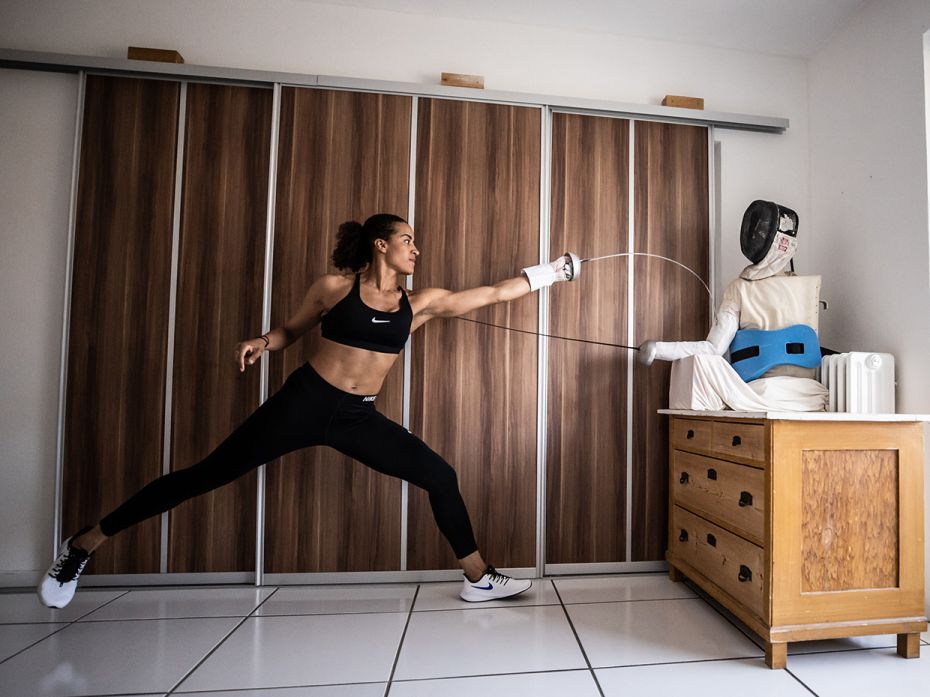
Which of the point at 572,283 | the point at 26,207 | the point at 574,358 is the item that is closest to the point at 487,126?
the point at 572,283

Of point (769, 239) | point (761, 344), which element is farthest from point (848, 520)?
point (769, 239)

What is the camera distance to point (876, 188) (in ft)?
8.01

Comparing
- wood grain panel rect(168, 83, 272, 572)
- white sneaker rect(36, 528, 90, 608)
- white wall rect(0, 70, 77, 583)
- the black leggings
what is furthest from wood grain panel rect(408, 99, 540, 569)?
white wall rect(0, 70, 77, 583)

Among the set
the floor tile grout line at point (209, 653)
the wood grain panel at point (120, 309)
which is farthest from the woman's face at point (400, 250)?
the floor tile grout line at point (209, 653)

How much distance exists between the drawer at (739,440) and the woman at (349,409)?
105cm

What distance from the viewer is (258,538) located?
8.00 feet

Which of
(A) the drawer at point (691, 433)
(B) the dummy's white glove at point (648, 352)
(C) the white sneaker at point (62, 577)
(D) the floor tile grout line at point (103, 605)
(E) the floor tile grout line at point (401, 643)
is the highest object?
(B) the dummy's white glove at point (648, 352)

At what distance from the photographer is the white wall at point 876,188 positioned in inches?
86.6

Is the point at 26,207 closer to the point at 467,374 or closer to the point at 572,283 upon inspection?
the point at 467,374

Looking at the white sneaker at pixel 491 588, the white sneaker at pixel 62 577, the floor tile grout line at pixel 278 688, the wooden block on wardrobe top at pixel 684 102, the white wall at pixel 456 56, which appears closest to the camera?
the floor tile grout line at pixel 278 688

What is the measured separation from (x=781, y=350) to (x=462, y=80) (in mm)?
2049

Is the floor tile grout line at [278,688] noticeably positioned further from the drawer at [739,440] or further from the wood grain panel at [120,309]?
the drawer at [739,440]

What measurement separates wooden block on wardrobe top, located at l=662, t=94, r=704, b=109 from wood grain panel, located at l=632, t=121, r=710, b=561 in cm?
11

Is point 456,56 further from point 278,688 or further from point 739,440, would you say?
point 278,688
